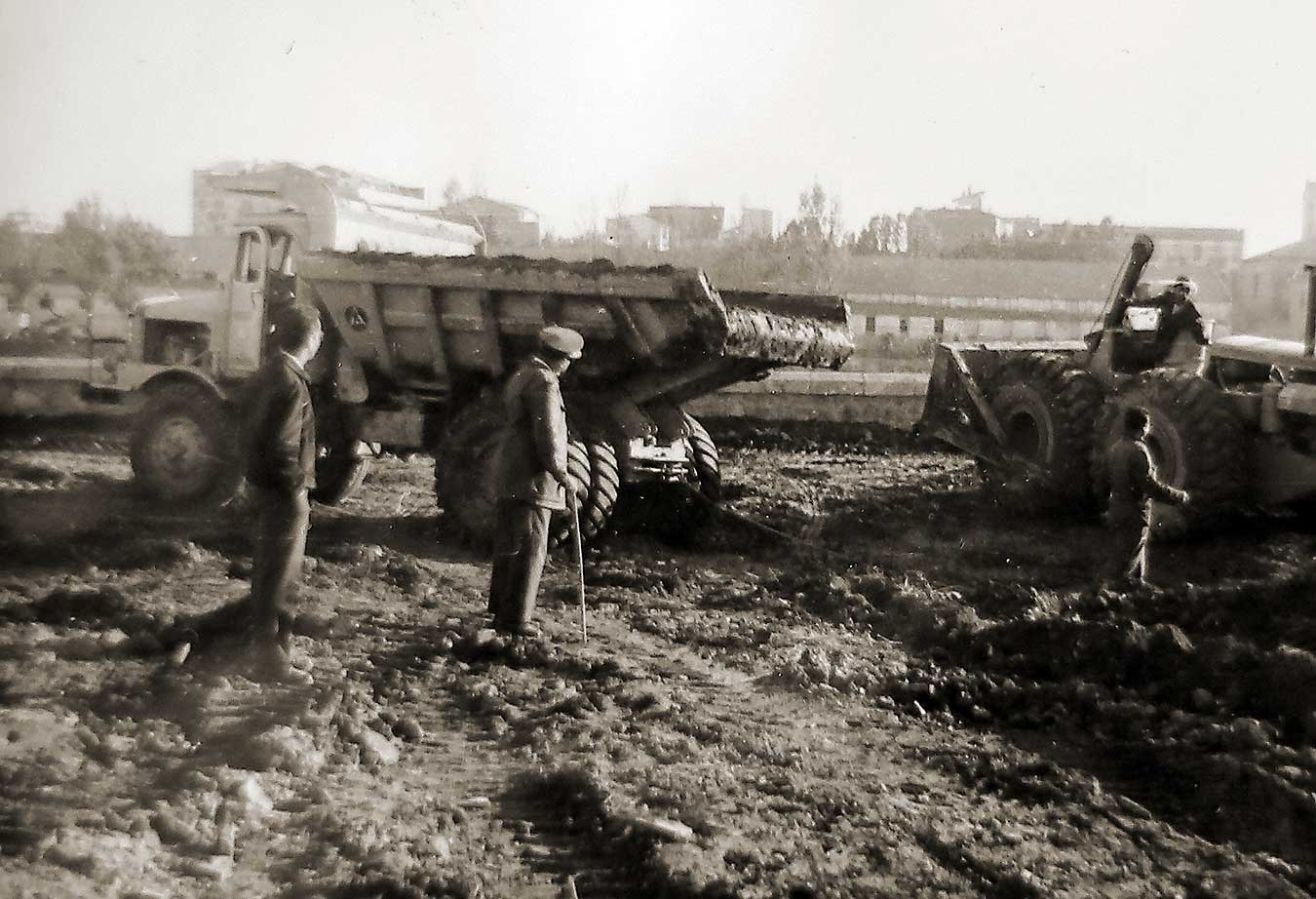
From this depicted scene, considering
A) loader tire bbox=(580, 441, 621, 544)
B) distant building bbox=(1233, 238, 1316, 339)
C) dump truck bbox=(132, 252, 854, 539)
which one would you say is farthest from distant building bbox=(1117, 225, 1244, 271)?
loader tire bbox=(580, 441, 621, 544)

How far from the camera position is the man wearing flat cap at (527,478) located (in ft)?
24.4

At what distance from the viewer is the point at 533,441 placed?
753 cm

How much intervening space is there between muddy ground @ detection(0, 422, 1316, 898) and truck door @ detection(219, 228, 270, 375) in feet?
5.50

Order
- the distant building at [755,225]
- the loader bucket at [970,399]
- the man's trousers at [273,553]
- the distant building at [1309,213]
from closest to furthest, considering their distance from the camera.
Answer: the man's trousers at [273,553] < the loader bucket at [970,399] < the distant building at [1309,213] < the distant building at [755,225]

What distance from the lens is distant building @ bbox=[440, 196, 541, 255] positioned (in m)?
13.5

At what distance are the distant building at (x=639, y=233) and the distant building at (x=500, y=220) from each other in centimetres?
187

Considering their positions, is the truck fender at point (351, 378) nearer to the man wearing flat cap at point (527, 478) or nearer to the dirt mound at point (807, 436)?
the man wearing flat cap at point (527, 478)

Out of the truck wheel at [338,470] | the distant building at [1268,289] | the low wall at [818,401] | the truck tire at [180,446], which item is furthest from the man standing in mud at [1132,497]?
the distant building at [1268,289]

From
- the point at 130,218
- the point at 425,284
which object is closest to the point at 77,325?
the point at 130,218

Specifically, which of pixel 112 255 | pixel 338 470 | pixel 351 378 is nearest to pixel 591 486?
pixel 351 378

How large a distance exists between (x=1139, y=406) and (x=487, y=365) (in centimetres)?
505

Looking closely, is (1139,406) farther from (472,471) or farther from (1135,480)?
(472,471)

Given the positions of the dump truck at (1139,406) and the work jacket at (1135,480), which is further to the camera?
the dump truck at (1139,406)

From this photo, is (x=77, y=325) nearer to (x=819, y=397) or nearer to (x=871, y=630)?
(x=819, y=397)
